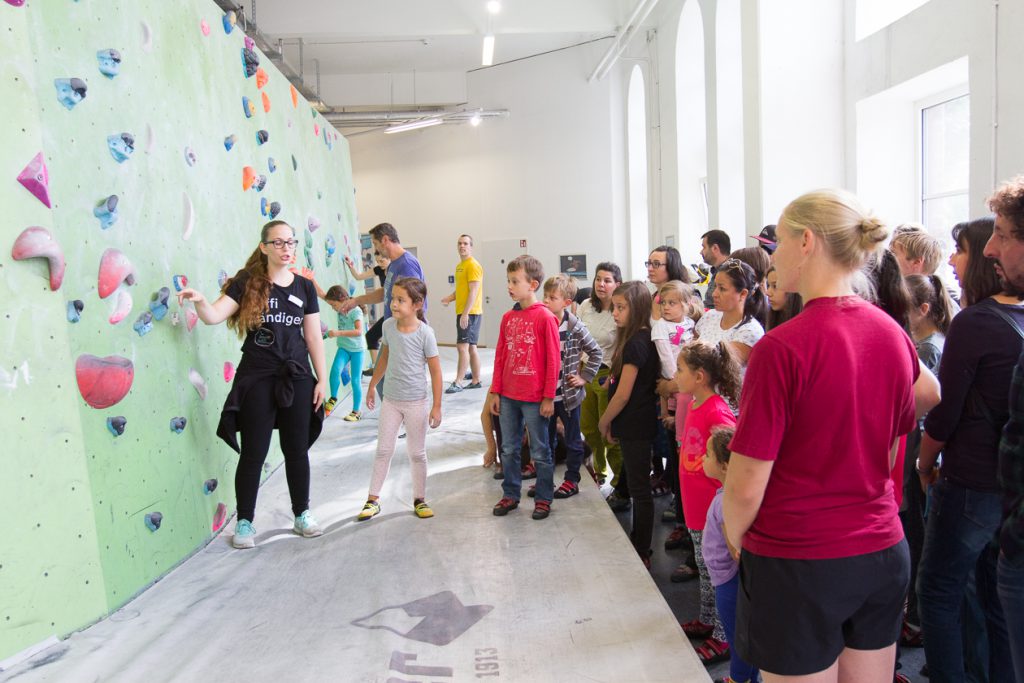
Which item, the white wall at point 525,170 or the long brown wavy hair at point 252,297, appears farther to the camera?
Answer: the white wall at point 525,170

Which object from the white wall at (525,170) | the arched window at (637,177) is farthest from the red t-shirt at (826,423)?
the white wall at (525,170)

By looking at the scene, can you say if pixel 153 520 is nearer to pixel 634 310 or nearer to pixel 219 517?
pixel 219 517

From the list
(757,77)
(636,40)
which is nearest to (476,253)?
(636,40)

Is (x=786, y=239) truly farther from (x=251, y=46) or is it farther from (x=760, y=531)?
(x=251, y=46)

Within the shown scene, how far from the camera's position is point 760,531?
4.45 feet

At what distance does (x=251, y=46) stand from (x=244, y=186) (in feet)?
3.55

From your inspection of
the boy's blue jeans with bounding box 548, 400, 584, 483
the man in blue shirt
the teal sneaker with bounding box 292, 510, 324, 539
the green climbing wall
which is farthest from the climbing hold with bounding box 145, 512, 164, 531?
the man in blue shirt

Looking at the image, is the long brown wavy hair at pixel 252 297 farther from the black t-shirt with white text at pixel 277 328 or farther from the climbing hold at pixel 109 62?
the climbing hold at pixel 109 62

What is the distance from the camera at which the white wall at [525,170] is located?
1184 cm

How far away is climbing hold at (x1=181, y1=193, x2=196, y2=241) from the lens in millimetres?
3445

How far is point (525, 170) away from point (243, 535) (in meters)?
9.70

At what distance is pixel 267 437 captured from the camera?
340cm

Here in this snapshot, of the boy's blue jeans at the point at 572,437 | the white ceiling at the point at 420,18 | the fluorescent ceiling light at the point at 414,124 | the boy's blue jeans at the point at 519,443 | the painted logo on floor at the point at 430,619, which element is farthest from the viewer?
the fluorescent ceiling light at the point at 414,124

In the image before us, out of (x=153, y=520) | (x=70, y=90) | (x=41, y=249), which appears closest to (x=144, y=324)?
(x=41, y=249)
